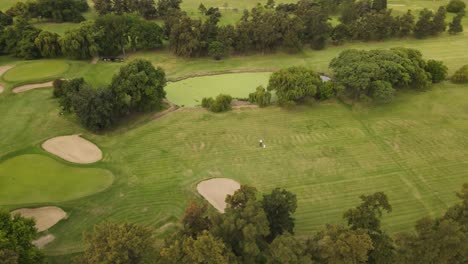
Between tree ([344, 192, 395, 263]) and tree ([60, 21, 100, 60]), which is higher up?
tree ([60, 21, 100, 60])

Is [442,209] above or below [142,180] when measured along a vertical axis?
below

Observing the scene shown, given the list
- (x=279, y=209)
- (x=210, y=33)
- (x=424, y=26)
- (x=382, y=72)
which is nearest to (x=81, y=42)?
(x=210, y=33)

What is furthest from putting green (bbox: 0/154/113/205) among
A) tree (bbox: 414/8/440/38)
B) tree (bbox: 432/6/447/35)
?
tree (bbox: 432/6/447/35)

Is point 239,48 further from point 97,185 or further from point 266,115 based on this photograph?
point 97,185

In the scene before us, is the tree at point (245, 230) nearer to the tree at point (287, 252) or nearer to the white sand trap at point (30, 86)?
the tree at point (287, 252)

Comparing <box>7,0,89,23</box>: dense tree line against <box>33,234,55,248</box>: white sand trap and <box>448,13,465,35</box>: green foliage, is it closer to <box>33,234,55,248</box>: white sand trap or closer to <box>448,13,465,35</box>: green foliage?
<box>33,234,55,248</box>: white sand trap

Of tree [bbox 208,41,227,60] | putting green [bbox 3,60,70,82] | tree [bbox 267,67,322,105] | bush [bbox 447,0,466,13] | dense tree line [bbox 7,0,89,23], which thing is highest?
dense tree line [bbox 7,0,89,23]

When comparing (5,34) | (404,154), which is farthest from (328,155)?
(5,34)

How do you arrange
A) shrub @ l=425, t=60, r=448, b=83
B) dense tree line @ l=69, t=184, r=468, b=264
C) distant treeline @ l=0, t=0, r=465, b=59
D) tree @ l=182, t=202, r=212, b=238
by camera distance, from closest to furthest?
dense tree line @ l=69, t=184, r=468, b=264, tree @ l=182, t=202, r=212, b=238, shrub @ l=425, t=60, r=448, b=83, distant treeline @ l=0, t=0, r=465, b=59
